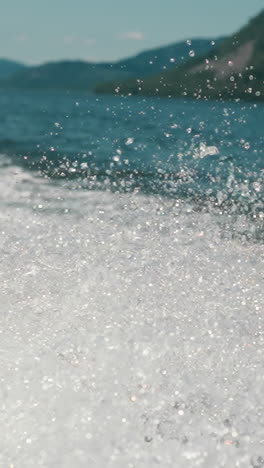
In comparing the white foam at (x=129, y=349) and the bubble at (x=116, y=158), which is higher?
the white foam at (x=129, y=349)

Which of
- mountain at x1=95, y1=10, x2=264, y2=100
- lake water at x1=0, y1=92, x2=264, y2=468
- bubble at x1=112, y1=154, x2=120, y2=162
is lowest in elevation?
mountain at x1=95, y1=10, x2=264, y2=100

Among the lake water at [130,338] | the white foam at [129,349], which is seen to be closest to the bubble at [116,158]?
the lake water at [130,338]

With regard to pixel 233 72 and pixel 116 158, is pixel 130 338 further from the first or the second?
pixel 233 72

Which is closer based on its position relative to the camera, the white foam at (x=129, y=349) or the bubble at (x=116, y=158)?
the white foam at (x=129, y=349)

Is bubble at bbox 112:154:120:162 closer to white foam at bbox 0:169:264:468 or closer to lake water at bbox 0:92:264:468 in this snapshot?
lake water at bbox 0:92:264:468

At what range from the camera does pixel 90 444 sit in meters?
4.13

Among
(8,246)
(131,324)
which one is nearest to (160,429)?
(131,324)

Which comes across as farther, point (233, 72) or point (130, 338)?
point (233, 72)

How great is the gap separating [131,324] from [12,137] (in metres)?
39.1

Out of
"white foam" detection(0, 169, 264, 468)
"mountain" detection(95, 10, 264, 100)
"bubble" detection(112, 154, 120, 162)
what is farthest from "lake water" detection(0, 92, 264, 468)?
"mountain" detection(95, 10, 264, 100)

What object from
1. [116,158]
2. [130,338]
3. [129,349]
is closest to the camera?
[129,349]

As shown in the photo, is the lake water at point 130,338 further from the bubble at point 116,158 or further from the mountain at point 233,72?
the mountain at point 233,72

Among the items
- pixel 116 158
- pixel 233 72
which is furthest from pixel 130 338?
pixel 233 72

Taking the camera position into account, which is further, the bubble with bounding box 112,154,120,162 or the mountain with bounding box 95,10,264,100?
the mountain with bounding box 95,10,264,100
